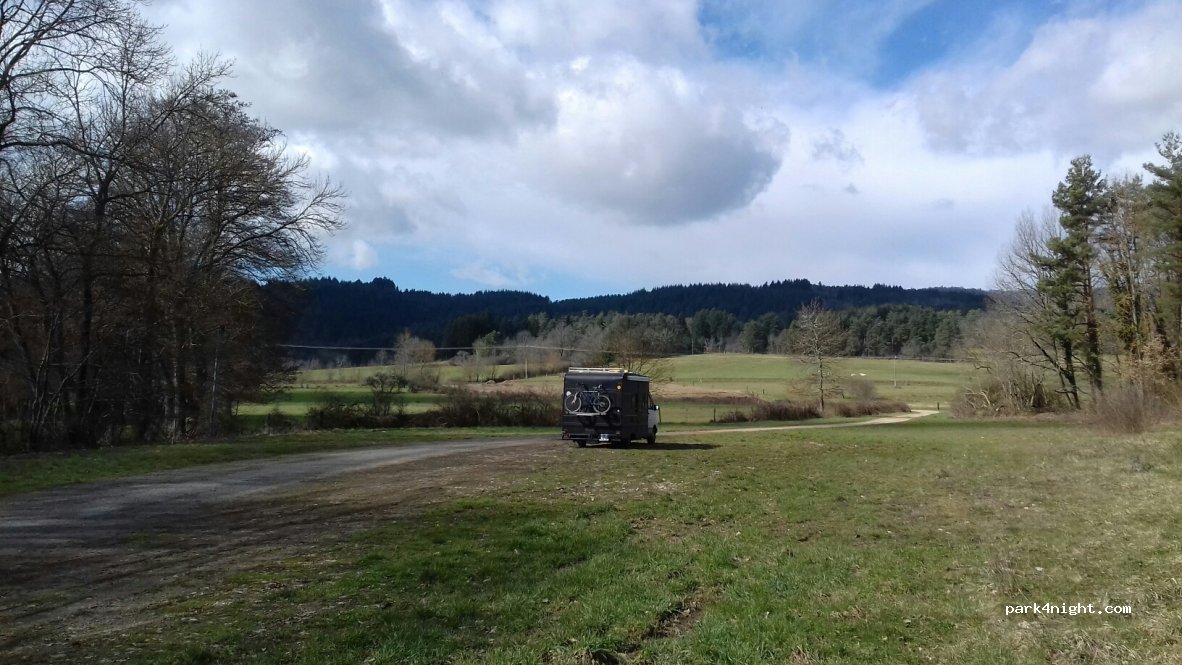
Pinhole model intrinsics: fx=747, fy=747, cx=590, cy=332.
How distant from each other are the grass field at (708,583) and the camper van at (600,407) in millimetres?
10699

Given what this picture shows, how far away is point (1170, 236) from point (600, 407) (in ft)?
105

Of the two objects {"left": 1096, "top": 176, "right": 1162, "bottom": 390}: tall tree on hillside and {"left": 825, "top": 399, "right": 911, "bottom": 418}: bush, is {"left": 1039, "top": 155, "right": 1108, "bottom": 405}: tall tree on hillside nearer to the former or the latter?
{"left": 1096, "top": 176, "right": 1162, "bottom": 390}: tall tree on hillside

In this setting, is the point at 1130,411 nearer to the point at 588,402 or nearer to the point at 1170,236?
the point at 1170,236

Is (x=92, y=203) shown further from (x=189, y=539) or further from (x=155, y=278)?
(x=189, y=539)

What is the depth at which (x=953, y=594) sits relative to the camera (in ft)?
22.9

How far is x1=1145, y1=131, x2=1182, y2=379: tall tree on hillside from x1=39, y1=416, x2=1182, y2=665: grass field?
89.5 ft

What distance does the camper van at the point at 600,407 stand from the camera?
26016mm

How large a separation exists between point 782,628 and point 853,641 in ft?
1.83

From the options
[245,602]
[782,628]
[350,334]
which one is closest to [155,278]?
[245,602]

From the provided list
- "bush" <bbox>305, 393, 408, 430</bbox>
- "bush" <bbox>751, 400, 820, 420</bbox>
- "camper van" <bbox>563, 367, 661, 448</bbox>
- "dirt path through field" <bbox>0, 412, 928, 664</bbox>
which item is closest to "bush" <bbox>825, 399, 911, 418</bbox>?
"bush" <bbox>751, 400, 820, 420</bbox>

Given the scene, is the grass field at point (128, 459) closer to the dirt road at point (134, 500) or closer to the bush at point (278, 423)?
the dirt road at point (134, 500)

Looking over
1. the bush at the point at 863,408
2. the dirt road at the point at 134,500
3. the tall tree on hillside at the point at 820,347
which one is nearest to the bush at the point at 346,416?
the dirt road at the point at 134,500

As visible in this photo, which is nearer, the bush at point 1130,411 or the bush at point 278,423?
the bush at point 1130,411

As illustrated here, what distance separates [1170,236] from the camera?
3756 cm
